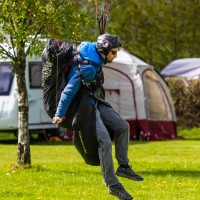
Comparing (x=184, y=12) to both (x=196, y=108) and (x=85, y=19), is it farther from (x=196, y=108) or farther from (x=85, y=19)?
(x=85, y=19)

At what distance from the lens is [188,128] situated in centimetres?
2511

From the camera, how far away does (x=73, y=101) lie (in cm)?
954

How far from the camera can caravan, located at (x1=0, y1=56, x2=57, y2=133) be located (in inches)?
835

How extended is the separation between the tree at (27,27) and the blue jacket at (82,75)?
10.2ft

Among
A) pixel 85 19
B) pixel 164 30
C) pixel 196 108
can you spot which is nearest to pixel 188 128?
pixel 196 108

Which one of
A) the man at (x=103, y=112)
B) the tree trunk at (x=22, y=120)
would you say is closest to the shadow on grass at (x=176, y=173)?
the tree trunk at (x=22, y=120)

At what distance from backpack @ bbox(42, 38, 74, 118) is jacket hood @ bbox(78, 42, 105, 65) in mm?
164

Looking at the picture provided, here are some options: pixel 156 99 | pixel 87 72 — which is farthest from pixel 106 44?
pixel 156 99

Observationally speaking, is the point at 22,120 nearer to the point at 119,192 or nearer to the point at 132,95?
the point at 119,192

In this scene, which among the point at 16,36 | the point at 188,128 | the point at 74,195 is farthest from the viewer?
the point at 188,128

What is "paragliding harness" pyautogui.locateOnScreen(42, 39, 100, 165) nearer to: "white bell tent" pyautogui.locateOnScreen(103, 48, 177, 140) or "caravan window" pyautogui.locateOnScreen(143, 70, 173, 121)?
"white bell tent" pyautogui.locateOnScreen(103, 48, 177, 140)

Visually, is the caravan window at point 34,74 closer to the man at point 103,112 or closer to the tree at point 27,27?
the tree at point 27,27

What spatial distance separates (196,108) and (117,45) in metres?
15.7

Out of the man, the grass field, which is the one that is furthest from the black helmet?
the grass field
